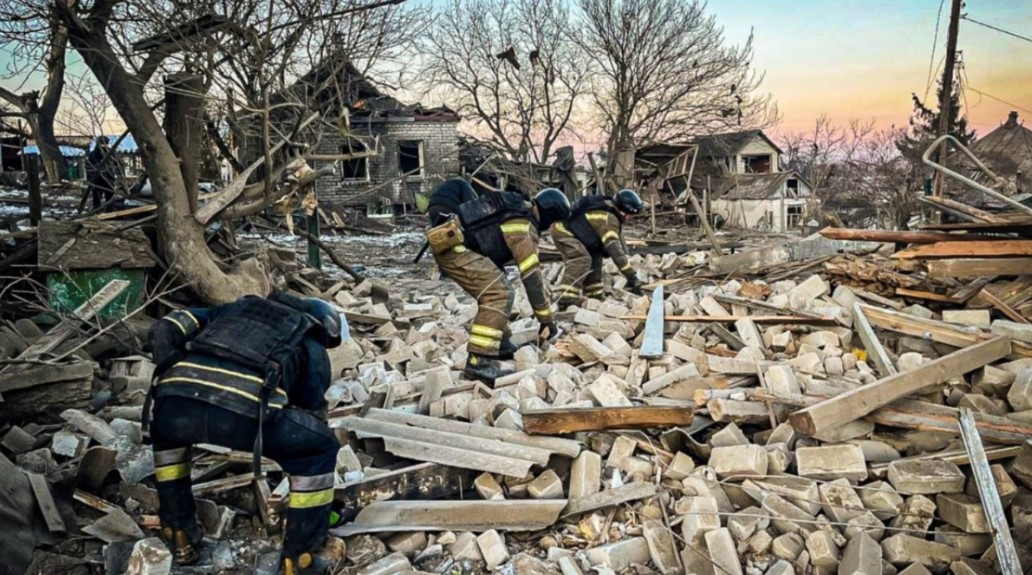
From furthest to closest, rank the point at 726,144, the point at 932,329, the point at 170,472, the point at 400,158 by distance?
the point at 726,144
the point at 400,158
the point at 932,329
the point at 170,472

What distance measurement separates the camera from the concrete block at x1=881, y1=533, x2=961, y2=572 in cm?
322

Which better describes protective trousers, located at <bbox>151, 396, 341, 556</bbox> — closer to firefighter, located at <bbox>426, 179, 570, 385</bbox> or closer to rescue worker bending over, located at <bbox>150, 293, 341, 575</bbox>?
rescue worker bending over, located at <bbox>150, 293, 341, 575</bbox>

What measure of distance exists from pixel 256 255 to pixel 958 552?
25.3 ft

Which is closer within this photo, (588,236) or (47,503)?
(47,503)

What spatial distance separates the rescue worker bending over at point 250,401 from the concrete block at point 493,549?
760mm

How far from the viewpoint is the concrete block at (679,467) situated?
3807 millimetres

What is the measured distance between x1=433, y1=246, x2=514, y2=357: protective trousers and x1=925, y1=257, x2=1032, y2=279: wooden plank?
4.06m

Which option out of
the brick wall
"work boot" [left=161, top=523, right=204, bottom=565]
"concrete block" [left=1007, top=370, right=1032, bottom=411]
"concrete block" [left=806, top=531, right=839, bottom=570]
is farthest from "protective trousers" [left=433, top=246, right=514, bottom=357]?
the brick wall

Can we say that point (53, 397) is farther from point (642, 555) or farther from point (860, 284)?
point (860, 284)

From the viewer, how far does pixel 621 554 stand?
3236 mm

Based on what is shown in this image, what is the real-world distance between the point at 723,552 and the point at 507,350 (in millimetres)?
3238

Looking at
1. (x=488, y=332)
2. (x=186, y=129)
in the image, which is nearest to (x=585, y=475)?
(x=488, y=332)

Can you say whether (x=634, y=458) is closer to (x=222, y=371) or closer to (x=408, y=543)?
(x=408, y=543)

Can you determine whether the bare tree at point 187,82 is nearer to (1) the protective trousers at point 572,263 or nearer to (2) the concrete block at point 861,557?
(1) the protective trousers at point 572,263
